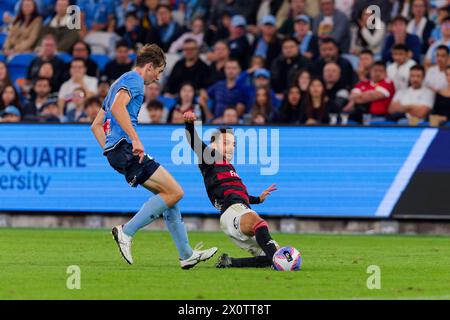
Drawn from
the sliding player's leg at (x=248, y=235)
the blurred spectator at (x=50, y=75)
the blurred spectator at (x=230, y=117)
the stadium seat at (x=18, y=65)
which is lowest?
the sliding player's leg at (x=248, y=235)

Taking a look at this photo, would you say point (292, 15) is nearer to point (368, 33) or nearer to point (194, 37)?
point (368, 33)

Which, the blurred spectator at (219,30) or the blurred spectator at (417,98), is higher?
the blurred spectator at (219,30)

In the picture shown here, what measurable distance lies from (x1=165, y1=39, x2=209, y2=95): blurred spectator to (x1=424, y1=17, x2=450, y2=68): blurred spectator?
160 inches

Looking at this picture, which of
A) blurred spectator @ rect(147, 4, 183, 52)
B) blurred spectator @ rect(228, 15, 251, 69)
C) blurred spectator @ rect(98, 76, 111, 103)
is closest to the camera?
blurred spectator @ rect(98, 76, 111, 103)

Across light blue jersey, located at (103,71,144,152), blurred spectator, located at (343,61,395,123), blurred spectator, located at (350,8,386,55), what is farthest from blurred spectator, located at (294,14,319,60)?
light blue jersey, located at (103,71,144,152)

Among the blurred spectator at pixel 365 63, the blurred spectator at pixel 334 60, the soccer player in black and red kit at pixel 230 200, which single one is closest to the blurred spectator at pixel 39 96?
the blurred spectator at pixel 334 60

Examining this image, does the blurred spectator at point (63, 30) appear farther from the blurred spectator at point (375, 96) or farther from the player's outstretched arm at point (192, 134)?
the player's outstretched arm at point (192, 134)

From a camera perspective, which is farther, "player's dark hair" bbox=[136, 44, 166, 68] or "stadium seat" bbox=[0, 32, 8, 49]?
"stadium seat" bbox=[0, 32, 8, 49]

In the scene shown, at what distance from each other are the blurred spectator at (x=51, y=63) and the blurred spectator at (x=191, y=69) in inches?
85.7

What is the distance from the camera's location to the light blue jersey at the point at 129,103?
1244 cm

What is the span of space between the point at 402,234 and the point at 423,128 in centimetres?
165

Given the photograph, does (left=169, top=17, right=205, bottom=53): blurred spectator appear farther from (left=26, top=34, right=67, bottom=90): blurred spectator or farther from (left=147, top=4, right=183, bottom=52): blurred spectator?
(left=26, top=34, right=67, bottom=90): blurred spectator

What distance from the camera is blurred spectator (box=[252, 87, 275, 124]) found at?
20469mm
